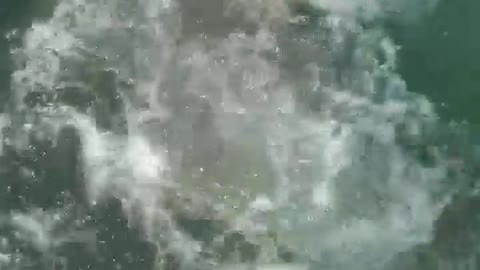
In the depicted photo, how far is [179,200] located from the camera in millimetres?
1610

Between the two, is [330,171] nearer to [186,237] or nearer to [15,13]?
[186,237]

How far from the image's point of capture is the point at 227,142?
1624 millimetres

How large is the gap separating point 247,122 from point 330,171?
0.21 m

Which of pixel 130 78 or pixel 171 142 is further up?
pixel 130 78

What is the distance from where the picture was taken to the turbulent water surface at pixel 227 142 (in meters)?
1.59

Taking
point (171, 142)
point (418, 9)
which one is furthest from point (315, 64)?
point (171, 142)

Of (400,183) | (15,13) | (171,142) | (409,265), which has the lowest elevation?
(409,265)

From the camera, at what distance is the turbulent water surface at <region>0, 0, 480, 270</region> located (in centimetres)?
159

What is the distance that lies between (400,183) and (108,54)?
2.29ft

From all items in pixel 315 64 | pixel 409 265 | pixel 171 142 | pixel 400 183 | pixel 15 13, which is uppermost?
pixel 15 13

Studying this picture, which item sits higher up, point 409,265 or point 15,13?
point 15,13

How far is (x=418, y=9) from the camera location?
165cm

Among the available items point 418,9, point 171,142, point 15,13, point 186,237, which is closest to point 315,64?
point 418,9

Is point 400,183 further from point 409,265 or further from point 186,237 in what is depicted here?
point 186,237
